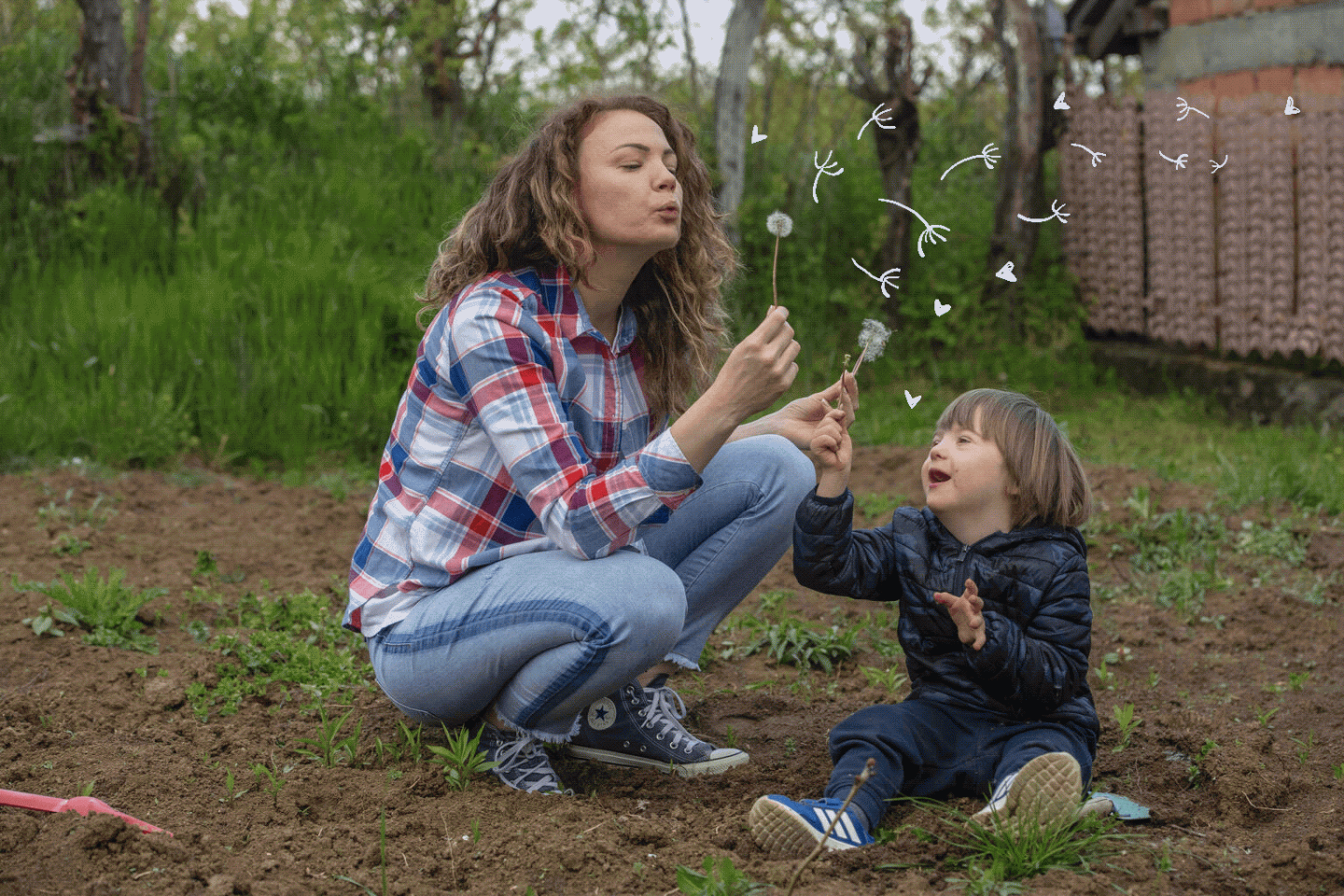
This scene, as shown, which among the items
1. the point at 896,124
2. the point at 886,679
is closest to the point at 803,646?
the point at 886,679

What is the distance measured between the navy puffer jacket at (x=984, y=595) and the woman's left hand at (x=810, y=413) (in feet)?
0.78

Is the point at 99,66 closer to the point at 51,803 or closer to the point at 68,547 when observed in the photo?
the point at 68,547

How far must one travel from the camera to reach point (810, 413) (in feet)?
9.20

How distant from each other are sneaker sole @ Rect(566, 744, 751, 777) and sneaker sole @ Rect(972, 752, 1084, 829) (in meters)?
0.73

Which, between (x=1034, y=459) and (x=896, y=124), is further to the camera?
(x=896, y=124)

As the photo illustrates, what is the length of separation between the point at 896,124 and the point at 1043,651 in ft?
17.8

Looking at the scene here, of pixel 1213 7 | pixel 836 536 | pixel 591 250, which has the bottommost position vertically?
pixel 836 536

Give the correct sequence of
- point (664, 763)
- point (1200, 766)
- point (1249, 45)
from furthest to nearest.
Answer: point (1249, 45) → point (664, 763) → point (1200, 766)

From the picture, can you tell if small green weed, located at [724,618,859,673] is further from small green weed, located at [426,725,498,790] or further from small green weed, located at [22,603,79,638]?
small green weed, located at [22,603,79,638]

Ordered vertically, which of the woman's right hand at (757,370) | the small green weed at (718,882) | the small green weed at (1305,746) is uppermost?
the woman's right hand at (757,370)

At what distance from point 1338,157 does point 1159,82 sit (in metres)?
2.27

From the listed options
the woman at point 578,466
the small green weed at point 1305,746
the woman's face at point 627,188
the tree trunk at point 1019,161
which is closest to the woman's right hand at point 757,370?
the woman at point 578,466

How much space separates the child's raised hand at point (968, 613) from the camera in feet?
7.04

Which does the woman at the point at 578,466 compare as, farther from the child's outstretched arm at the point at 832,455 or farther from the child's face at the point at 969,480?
the child's face at the point at 969,480
